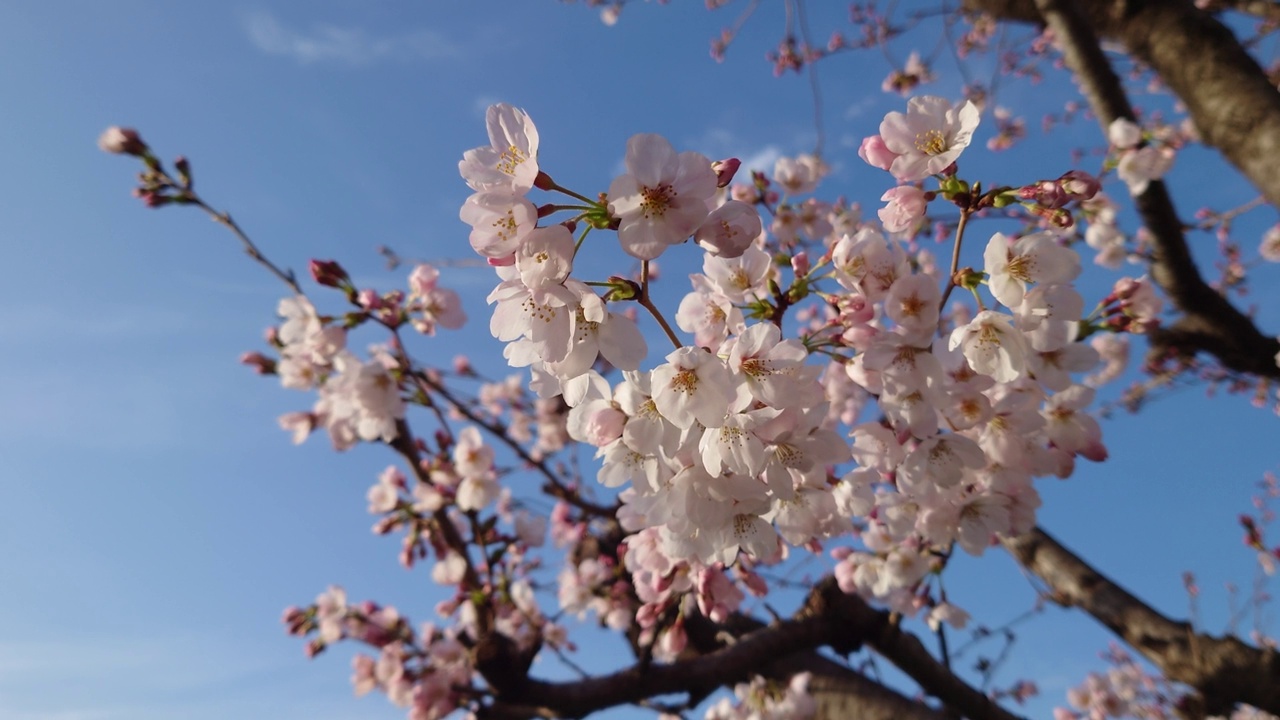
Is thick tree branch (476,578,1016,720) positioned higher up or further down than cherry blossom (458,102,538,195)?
further down

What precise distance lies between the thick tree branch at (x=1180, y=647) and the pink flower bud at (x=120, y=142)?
4.03m

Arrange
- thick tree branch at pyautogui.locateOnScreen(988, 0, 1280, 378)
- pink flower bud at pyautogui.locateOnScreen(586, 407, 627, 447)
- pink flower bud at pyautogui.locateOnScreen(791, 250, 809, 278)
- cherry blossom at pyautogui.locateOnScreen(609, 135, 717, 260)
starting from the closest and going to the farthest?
cherry blossom at pyautogui.locateOnScreen(609, 135, 717, 260)
pink flower bud at pyautogui.locateOnScreen(586, 407, 627, 447)
pink flower bud at pyautogui.locateOnScreen(791, 250, 809, 278)
thick tree branch at pyautogui.locateOnScreen(988, 0, 1280, 378)

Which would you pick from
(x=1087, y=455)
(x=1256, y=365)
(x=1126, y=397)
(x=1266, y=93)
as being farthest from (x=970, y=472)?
(x=1126, y=397)

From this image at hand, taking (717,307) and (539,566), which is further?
(539,566)

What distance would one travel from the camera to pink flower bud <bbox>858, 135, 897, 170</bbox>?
124cm

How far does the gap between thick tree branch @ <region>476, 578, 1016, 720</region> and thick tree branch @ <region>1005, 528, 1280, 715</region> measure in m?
0.63

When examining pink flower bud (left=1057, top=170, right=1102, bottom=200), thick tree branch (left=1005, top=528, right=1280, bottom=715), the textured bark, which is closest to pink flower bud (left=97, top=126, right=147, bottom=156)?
pink flower bud (left=1057, top=170, right=1102, bottom=200)

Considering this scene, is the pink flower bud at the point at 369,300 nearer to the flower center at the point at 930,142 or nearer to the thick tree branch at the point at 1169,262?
the flower center at the point at 930,142

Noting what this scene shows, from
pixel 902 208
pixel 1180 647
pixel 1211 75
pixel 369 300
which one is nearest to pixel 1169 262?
pixel 1211 75

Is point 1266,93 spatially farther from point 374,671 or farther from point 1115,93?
point 374,671

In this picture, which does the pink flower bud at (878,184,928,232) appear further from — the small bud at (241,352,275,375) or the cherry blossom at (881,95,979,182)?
the small bud at (241,352,275,375)

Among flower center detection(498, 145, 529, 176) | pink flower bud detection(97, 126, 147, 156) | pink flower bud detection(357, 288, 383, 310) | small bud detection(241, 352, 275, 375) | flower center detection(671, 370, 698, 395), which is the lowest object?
flower center detection(671, 370, 698, 395)

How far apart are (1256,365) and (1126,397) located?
2.75 ft

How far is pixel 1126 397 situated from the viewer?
4.74m
